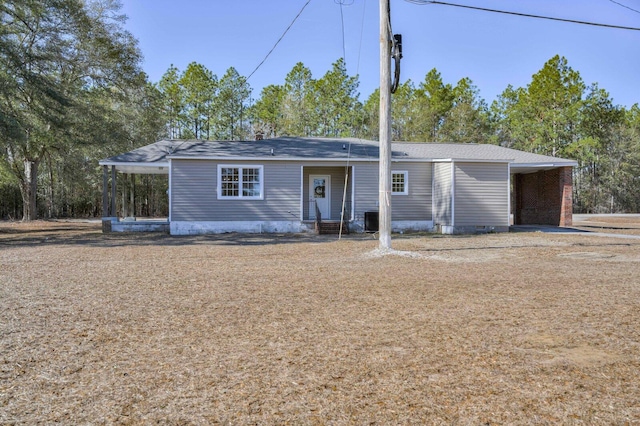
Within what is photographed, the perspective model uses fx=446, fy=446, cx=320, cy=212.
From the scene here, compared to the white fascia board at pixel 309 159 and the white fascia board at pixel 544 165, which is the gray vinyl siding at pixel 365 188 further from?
the white fascia board at pixel 544 165

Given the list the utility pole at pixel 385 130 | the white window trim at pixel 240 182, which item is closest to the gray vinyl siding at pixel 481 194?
the utility pole at pixel 385 130

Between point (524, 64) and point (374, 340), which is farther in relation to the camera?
point (524, 64)

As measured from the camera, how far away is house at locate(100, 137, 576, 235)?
642 inches

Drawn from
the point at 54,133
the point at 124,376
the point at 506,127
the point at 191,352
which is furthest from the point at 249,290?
the point at 506,127

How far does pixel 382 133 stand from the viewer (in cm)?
1046

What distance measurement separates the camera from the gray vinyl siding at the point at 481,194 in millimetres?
16625

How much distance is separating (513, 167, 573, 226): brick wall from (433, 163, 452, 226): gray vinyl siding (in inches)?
223

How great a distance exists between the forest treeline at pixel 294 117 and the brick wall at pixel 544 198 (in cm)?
1510

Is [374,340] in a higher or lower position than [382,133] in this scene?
lower

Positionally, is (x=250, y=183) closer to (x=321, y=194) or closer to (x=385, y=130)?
(x=321, y=194)

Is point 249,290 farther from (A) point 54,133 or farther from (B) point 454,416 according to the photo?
(A) point 54,133

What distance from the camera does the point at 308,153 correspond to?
17.4 metres

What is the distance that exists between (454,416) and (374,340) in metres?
1.47

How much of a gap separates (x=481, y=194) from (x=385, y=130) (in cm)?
783
